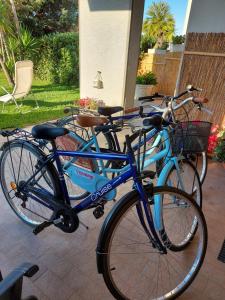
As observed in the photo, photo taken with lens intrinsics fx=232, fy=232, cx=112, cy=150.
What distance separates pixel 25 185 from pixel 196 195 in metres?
1.33

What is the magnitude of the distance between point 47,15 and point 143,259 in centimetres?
1182

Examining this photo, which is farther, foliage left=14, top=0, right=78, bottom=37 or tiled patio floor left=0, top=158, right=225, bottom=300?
foliage left=14, top=0, right=78, bottom=37

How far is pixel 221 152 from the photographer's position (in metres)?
2.58

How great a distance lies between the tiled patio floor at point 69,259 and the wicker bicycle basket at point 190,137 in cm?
72

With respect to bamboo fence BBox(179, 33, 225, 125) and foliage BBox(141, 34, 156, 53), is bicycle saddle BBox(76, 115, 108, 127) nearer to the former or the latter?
bamboo fence BBox(179, 33, 225, 125)

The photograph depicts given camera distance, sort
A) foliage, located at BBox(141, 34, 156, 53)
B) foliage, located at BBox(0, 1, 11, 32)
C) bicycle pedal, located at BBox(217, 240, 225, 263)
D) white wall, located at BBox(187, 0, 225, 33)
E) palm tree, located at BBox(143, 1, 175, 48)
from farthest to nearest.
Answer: palm tree, located at BBox(143, 1, 175, 48) → foliage, located at BBox(141, 34, 156, 53) → foliage, located at BBox(0, 1, 11, 32) → white wall, located at BBox(187, 0, 225, 33) → bicycle pedal, located at BBox(217, 240, 225, 263)

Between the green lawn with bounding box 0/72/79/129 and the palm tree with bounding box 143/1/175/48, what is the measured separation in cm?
465

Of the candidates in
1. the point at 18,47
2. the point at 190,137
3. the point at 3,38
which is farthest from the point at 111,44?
the point at 18,47

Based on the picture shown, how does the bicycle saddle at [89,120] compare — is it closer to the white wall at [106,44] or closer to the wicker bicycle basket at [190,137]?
the wicker bicycle basket at [190,137]

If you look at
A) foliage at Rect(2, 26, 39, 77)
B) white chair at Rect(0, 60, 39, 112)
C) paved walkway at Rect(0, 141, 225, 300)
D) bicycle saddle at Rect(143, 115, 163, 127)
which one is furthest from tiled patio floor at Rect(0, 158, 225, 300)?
foliage at Rect(2, 26, 39, 77)

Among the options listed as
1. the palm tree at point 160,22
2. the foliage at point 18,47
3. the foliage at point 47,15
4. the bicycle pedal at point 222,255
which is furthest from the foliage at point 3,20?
the bicycle pedal at point 222,255

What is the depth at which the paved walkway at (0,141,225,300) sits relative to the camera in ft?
4.71

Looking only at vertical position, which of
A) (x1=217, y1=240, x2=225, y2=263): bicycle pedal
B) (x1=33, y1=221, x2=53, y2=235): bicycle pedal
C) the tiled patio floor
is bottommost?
the tiled patio floor

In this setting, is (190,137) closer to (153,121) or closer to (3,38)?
(153,121)
